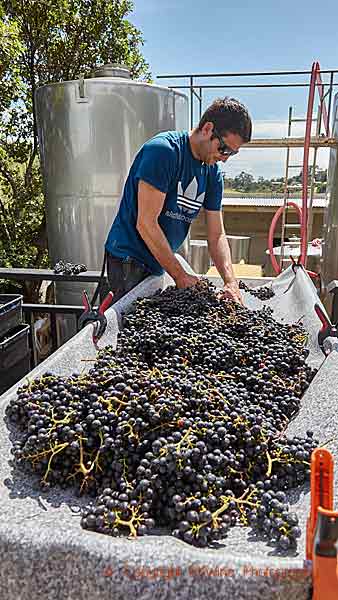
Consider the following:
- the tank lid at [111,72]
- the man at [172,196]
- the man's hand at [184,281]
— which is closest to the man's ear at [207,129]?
the man at [172,196]

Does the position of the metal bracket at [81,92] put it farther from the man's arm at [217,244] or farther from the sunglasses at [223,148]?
the sunglasses at [223,148]

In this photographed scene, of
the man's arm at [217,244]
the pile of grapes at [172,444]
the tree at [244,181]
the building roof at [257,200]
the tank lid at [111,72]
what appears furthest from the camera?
the building roof at [257,200]

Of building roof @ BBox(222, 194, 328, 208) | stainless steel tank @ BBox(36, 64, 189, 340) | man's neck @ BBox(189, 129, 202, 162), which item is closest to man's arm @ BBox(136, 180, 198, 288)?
man's neck @ BBox(189, 129, 202, 162)

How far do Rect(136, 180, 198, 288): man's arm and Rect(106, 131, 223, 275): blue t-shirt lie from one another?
1.5 inches

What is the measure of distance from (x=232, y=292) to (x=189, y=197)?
1.72 ft

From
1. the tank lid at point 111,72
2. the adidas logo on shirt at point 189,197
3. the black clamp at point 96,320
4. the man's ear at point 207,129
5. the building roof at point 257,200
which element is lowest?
the building roof at point 257,200

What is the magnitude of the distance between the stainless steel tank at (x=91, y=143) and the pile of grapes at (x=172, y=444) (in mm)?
3453

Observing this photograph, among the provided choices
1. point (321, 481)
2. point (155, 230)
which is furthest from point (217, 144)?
point (321, 481)

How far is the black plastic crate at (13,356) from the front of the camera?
6.03ft

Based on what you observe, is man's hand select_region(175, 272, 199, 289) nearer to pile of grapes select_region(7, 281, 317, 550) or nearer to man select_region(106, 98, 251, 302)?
man select_region(106, 98, 251, 302)

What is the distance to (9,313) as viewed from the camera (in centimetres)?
192

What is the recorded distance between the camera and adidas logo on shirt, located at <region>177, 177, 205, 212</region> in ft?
7.41

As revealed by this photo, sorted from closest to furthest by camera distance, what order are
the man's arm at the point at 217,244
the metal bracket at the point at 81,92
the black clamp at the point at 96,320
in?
the black clamp at the point at 96,320, the man's arm at the point at 217,244, the metal bracket at the point at 81,92

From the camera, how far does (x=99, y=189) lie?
4.56 metres
